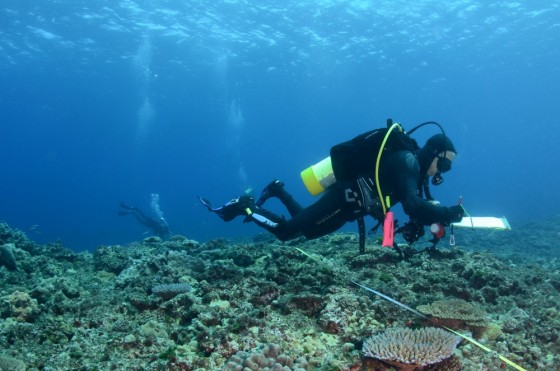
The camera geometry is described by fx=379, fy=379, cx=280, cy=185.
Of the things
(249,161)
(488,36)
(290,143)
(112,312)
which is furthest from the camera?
(249,161)

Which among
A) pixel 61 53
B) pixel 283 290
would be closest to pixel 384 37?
pixel 61 53

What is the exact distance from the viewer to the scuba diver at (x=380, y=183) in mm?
5680

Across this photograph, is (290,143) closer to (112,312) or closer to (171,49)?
(171,49)

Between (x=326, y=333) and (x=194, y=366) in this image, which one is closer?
(x=194, y=366)

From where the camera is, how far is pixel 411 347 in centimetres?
384

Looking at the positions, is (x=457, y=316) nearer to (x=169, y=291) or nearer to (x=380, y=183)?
(x=380, y=183)

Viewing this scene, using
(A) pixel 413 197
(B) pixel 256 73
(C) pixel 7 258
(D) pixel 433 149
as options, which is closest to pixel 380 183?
(A) pixel 413 197

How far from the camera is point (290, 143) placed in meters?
140

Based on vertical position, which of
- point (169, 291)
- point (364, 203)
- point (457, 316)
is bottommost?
point (169, 291)

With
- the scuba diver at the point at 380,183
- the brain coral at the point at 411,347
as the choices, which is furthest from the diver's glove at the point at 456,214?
the brain coral at the point at 411,347

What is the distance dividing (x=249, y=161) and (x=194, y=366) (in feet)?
573

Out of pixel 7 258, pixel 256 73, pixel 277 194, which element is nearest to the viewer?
pixel 7 258

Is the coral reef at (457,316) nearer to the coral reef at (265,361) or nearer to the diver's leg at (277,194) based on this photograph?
the coral reef at (265,361)

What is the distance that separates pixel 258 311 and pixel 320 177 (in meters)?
2.92
